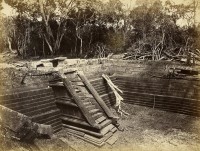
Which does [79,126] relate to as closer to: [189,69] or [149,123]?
[149,123]

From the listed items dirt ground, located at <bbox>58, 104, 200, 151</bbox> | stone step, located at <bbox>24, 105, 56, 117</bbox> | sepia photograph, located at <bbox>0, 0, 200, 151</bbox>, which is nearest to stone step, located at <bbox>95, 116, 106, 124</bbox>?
sepia photograph, located at <bbox>0, 0, 200, 151</bbox>

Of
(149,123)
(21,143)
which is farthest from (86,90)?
(21,143)

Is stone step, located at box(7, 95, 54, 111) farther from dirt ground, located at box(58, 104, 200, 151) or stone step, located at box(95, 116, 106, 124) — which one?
stone step, located at box(95, 116, 106, 124)

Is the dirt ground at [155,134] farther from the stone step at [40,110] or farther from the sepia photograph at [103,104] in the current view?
the stone step at [40,110]

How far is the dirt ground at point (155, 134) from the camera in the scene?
26.7ft

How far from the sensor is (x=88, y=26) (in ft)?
82.0

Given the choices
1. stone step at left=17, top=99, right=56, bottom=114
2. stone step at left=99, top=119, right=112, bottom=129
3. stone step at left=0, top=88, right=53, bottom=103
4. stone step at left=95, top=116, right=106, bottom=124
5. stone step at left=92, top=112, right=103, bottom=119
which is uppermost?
stone step at left=0, top=88, right=53, bottom=103

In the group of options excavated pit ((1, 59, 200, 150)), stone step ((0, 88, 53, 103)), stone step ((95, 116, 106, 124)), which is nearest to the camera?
stone step ((0, 88, 53, 103))

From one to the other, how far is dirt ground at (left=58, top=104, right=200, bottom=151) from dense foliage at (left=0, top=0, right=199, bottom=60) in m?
12.5

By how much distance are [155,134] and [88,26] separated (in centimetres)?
1794

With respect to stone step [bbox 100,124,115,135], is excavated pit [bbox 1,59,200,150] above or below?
above

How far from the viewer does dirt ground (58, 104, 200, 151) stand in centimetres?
812

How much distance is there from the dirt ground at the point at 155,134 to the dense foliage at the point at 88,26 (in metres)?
12.5

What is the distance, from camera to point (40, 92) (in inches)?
348
